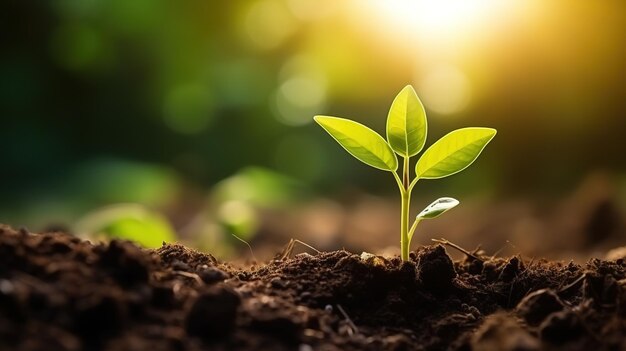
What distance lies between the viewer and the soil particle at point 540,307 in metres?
1.08

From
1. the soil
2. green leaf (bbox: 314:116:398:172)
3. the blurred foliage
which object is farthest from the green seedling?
the blurred foliage

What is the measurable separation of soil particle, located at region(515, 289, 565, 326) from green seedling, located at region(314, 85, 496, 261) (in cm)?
19

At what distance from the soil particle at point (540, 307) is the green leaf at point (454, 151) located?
0.23 m

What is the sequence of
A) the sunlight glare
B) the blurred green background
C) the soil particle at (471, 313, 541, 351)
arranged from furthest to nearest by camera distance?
the blurred green background
the sunlight glare
the soil particle at (471, 313, 541, 351)

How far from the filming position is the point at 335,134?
1188mm

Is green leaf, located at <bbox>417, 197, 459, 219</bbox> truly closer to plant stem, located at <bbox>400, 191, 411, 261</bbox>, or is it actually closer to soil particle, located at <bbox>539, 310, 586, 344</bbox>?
plant stem, located at <bbox>400, 191, 411, 261</bbox>

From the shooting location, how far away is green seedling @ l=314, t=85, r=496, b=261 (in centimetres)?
117

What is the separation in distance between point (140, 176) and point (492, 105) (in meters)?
2.16

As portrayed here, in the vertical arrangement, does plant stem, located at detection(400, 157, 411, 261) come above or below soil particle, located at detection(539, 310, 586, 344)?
above

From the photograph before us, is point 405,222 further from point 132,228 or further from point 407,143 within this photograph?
point 132,228

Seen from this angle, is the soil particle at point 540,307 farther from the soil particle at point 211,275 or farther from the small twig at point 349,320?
the soil particle at point 211,275

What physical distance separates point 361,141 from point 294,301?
275 mm

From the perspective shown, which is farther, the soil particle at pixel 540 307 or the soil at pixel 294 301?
the soil particle at pixel 540 307

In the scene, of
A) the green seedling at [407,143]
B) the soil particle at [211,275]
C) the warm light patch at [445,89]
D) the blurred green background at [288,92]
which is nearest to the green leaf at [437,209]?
the green seedling at [407,143]
